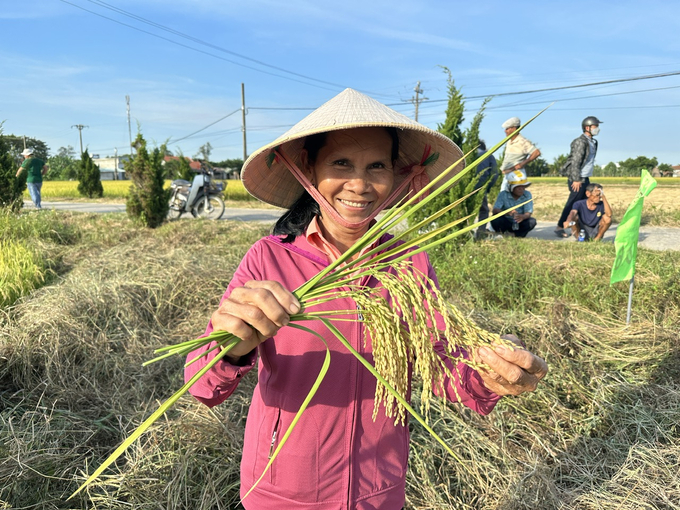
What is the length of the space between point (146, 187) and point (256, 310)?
9005mm

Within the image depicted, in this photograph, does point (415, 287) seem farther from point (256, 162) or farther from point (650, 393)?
point (650, 393)

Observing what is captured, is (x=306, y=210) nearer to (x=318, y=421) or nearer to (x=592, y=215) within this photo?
(x=318, y=421)

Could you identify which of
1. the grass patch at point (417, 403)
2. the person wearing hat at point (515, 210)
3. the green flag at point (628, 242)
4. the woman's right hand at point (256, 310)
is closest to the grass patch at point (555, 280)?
the grass patch at point (417, 403)

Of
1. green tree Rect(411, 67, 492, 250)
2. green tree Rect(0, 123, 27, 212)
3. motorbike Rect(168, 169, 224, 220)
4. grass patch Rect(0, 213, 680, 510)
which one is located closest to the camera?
grass patch Rect(0, 213, 680, 510)

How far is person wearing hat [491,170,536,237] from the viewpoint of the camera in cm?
788

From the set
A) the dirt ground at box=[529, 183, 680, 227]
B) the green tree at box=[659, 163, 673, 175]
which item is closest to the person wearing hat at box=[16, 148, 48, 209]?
the dirt ground at box=[529, 183, 680, 227]

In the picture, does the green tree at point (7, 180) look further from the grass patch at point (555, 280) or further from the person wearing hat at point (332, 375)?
the person wearing hat at point (332, 375)

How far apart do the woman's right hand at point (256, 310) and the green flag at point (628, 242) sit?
3459 millimetres

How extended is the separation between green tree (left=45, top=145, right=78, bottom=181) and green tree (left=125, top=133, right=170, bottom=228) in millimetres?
51044

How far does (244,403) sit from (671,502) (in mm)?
2347

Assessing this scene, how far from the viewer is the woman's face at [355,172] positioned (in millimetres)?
1420

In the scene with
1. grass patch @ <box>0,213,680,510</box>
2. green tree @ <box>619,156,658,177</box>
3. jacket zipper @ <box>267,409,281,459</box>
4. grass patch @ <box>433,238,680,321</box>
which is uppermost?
green tree @ <box>619,156,658,177</box>

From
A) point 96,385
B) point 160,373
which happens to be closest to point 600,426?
point 160,373

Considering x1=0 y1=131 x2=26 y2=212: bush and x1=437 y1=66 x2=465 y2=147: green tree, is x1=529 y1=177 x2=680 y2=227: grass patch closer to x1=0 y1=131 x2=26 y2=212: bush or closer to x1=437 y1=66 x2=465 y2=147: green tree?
x1=437 y1=66 x2=465 y2=147: green tree
